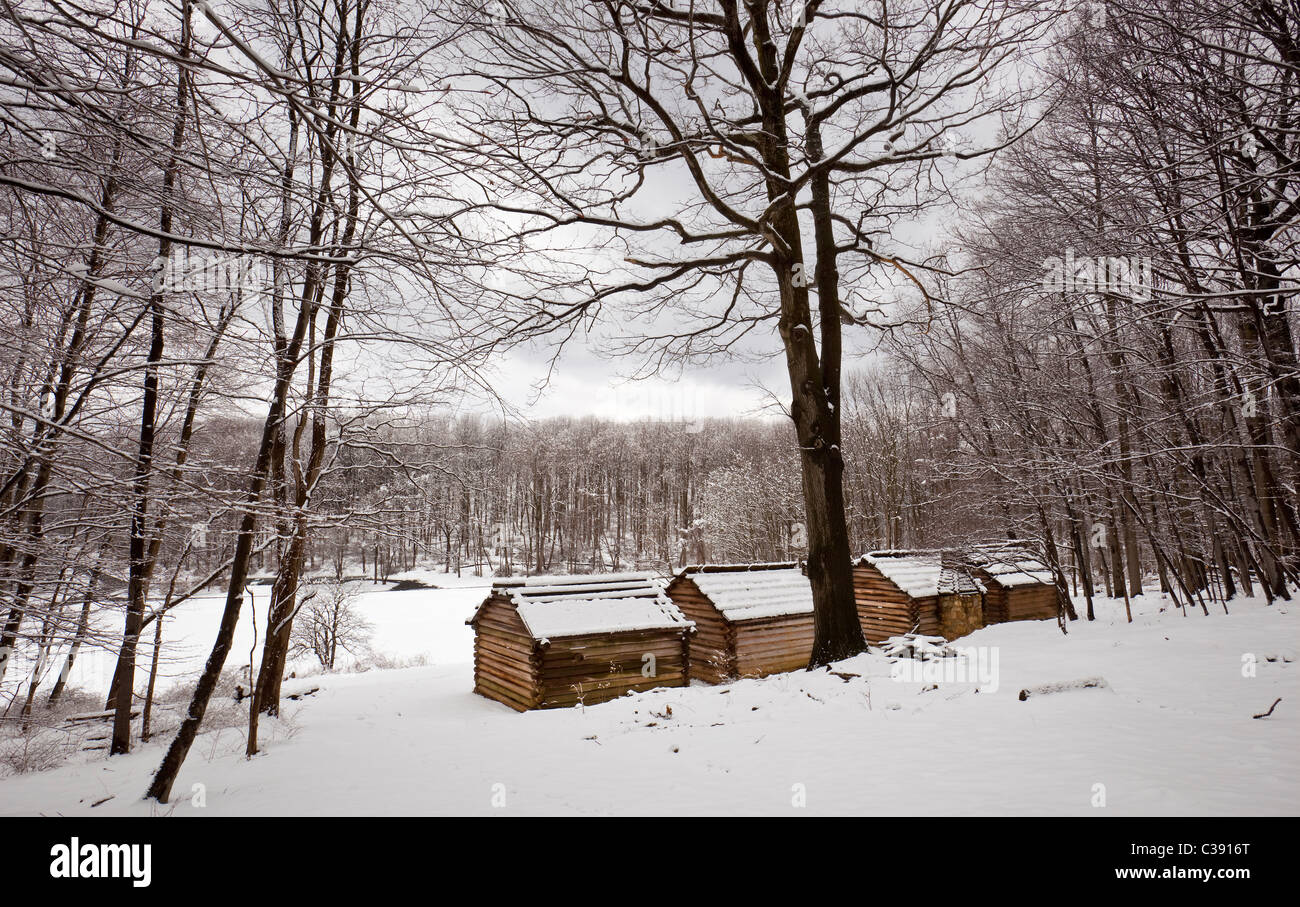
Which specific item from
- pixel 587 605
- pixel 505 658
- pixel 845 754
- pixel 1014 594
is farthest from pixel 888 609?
pixel 845 754

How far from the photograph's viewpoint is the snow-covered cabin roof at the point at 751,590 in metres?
16.5

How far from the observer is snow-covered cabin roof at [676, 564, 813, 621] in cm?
1647

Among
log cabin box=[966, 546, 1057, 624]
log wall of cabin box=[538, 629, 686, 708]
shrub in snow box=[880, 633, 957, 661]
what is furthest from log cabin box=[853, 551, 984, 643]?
shrub in snow box=[880, 633, 957, 661]

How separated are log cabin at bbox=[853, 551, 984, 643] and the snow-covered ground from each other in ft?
25.4

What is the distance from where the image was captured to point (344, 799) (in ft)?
18.4

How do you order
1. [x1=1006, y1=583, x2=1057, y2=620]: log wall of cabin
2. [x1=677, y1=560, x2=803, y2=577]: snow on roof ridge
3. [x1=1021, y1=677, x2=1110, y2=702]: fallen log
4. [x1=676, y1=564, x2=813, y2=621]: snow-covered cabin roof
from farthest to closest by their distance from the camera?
1. [x1=1006, y1=583, x2=1057, y2=620]: log wall of cabin
2. [x1=677, y1=560, x2=803, y2=577]: snow on roof ridge
3. [x1=676, y1=564, x2=813, y2=621]: snow-covered cabin roof
4. [x1=1021, y1=677, x2=1110, y2=702]: fallen log

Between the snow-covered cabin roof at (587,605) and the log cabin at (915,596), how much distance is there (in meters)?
7.19

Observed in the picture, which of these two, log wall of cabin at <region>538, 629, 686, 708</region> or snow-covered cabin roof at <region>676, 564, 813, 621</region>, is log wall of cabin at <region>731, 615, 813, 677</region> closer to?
snow-covered cabin roof at <region>676, 564, 813, 621</region>

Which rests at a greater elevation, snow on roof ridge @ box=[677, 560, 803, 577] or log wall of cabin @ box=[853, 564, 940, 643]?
snow on roof ridge @ box=[677, 560, 803, 577]

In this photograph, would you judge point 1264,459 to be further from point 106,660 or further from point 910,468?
point 106,660

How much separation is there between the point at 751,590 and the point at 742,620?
4.91 ft

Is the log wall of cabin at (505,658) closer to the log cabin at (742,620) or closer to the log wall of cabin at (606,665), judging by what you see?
the log wall of cabin at (606,665)
